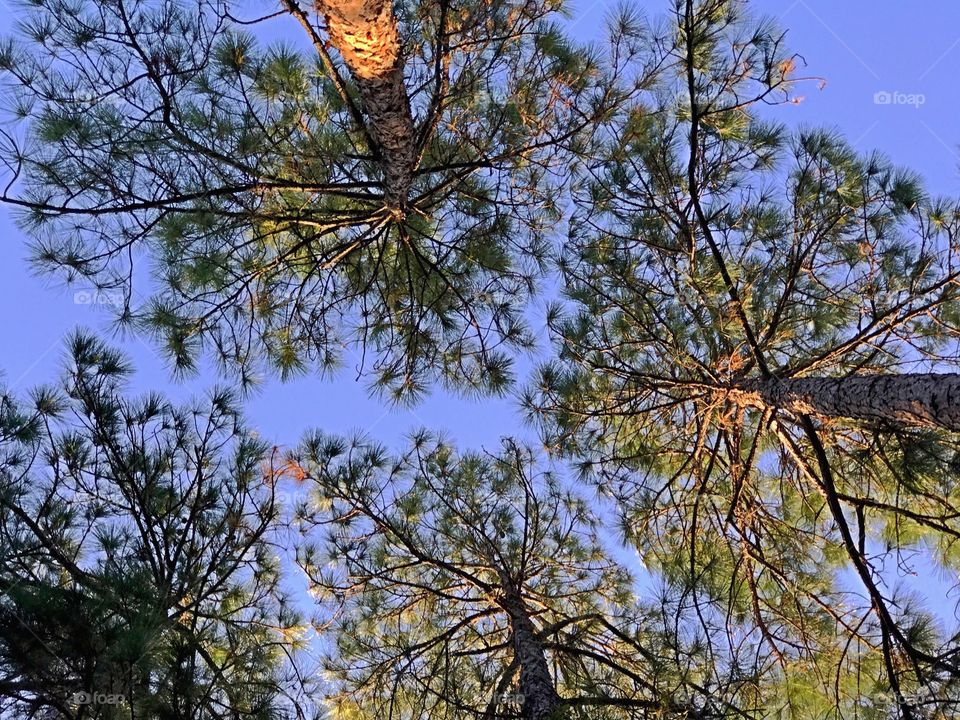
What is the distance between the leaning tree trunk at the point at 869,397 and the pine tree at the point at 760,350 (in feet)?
0.06

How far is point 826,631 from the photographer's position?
13.3 feet

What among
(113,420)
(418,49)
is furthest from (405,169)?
(113,420)

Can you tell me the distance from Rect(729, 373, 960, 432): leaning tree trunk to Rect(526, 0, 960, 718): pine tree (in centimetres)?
2

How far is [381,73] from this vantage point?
3.34m

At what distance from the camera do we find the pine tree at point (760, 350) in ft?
11.9

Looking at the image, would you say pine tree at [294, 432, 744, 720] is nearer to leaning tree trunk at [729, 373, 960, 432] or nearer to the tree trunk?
the tree trunk

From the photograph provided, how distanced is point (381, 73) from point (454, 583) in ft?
11.8

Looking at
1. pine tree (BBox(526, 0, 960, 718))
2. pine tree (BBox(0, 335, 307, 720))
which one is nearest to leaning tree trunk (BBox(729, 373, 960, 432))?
pine tree (BBox(526, 0, 960, 718))

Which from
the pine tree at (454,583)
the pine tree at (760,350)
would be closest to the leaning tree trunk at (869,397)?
the pine tree at (760,350)

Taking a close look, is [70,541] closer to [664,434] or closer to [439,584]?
[439,584]

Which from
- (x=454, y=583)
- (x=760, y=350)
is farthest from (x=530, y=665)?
(x=760, y=350)

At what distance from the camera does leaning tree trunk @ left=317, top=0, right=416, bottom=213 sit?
3.09 metres

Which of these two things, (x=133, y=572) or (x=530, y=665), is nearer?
(x=133, y=572)

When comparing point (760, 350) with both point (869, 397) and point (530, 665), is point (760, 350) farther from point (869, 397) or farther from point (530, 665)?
point (530, 665)
